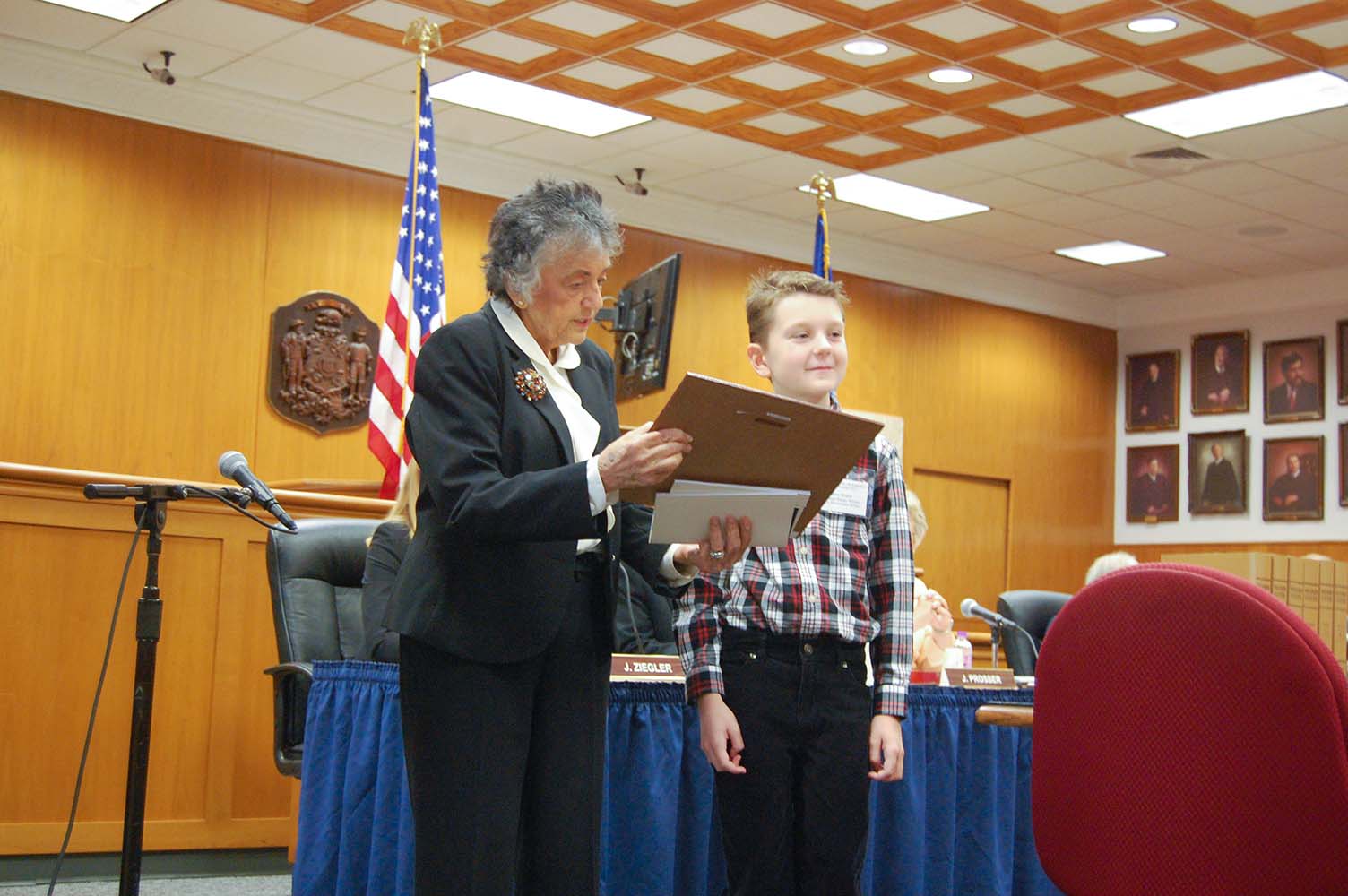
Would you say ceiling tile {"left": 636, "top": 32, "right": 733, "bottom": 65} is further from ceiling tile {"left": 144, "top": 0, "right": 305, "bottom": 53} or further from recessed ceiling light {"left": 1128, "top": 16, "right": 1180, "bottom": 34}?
recessed ceiling light {"left": 1128, "top": 16, "right": 1180, "bottom": 34}

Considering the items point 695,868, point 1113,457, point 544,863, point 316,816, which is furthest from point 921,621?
point 1113,457

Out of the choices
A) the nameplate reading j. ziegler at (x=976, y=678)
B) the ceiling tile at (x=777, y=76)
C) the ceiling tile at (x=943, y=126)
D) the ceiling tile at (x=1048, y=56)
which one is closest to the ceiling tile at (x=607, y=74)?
the ceiling tile at (x=777, y=76)

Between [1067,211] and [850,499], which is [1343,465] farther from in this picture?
[850,499]

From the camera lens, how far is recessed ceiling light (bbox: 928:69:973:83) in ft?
26.9

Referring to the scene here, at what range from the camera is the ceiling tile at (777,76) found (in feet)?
27.2

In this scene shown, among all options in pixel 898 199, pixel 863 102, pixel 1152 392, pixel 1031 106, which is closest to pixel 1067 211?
pixel 898 199

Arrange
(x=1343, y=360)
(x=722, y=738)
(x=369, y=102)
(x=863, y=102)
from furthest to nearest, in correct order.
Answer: (x=1343, y=360) < (x=369, y=102) < (x=863, y=102) < (x=722, y=738)

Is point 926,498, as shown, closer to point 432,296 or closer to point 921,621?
point 432,296

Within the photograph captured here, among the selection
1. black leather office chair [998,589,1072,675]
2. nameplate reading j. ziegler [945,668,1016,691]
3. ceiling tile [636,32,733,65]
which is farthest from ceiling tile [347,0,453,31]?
nameplate reading j. ziegler [945,668,1016,691]

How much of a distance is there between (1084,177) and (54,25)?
6382 millimetres

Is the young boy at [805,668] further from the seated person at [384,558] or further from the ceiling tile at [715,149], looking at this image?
the ceiling tile at [715,149]

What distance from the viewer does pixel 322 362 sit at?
924 centimetres

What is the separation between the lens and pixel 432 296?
288 inches

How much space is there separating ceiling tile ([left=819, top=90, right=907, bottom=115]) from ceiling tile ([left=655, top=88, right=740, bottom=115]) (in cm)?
58
